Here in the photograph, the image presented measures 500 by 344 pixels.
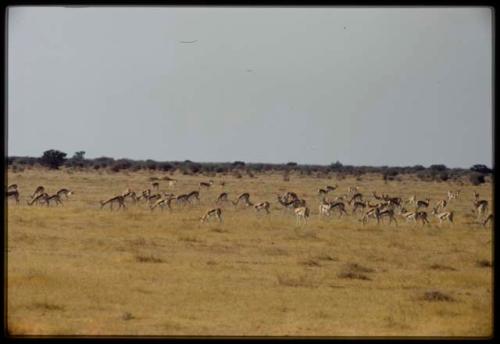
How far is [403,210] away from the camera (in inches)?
850

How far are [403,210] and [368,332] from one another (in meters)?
14.4

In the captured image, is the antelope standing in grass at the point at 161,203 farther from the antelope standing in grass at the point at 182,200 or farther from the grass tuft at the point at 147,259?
the grass tuft at the point at 147,259

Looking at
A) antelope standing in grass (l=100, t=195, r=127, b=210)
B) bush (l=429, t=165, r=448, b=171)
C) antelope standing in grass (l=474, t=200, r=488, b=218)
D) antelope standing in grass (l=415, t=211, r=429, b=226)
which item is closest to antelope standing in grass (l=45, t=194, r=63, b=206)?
antelope standing in grass (l=100, t=195, r=127, b=210)

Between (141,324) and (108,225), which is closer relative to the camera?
(141,324)

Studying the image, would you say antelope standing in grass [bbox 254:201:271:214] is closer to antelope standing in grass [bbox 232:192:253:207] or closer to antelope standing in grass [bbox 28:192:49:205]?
antelope standing in grass [bbox 232:192:253:207]

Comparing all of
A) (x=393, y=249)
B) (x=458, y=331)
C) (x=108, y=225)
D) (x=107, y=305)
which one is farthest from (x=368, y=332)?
(x=108, y=225)

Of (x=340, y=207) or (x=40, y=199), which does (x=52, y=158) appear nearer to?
(x=40, y=199)

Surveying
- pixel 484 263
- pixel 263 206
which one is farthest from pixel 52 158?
pixel 484 263

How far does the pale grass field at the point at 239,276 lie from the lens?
26.1 feet

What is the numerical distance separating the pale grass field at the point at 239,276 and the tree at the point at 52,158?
25.1 meters

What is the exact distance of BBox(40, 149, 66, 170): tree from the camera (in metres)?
45.3

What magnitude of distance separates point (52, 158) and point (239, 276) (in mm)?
36309

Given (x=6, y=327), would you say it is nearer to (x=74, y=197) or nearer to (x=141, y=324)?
(x=141, y=324)

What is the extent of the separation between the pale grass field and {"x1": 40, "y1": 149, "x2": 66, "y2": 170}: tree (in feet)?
82.3
